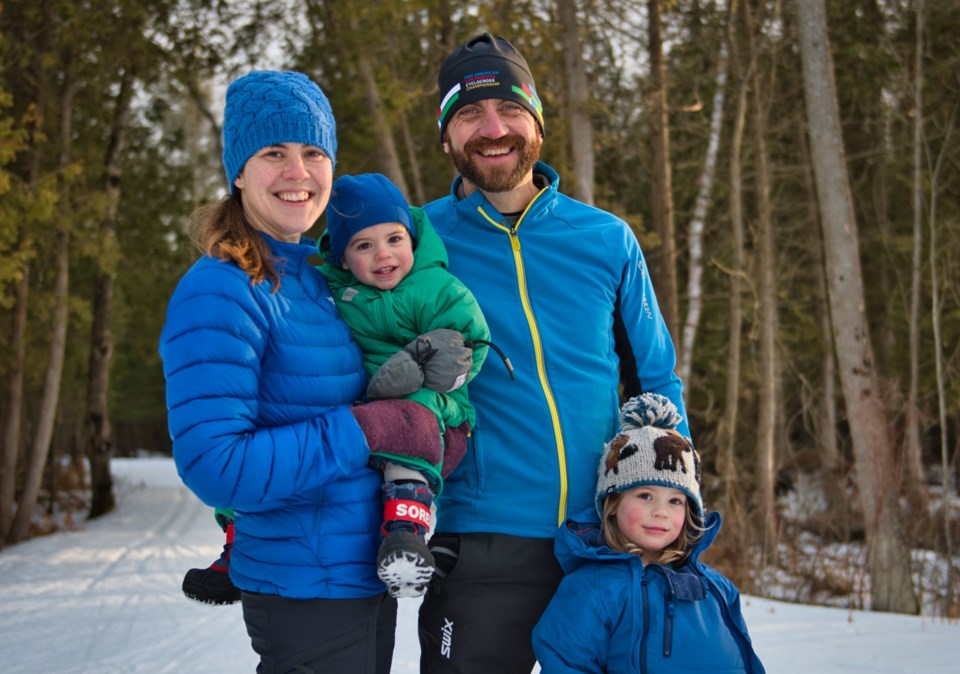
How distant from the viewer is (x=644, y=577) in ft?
9.02

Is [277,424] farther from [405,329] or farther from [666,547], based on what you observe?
[666,547]

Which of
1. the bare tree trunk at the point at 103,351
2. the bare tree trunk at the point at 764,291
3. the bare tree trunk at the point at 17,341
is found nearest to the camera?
the bare tree trunk at the point at 17,341

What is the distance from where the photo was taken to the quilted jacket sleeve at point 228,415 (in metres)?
2.05

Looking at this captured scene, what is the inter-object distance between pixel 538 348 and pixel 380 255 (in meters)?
0.59

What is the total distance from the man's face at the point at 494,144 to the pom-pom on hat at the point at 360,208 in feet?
0.96

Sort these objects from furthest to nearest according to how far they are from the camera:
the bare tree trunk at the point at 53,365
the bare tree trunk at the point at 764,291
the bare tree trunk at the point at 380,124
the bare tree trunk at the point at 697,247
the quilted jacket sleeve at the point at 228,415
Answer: the bare tree trunk at the point at 764,291 < the bare tree trunk at the point at 53,365 < the bare tree trunk at the point at 697,247 < the bare tree trunk at the point at 380,124 < the quilted jacket sleeve at the point at 228,415

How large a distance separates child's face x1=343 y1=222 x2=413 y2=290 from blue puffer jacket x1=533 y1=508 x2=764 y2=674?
94cm

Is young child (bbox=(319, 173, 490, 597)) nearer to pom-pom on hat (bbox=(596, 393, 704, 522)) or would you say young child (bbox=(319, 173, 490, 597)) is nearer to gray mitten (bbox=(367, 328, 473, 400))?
gray mitten (bbox=(367, 328, 473, 400))

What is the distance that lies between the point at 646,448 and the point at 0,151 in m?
9.84

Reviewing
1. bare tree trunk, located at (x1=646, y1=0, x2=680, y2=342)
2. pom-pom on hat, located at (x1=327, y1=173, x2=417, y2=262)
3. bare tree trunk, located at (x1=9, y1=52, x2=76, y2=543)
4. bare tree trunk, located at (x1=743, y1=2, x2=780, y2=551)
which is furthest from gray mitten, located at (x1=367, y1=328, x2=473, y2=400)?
bare tree trunk, located at (x1=743, y1=2, x2=780, y2=551)

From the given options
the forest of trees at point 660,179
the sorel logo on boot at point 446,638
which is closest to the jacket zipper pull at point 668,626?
the sorel logo on boot at point 446,638

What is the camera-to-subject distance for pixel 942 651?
548cm

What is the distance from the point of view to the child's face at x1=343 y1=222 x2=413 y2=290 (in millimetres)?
2662

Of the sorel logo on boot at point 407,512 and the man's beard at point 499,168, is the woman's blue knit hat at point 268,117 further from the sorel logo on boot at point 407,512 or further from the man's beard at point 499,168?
the sorel logo on boot at point 407,512
